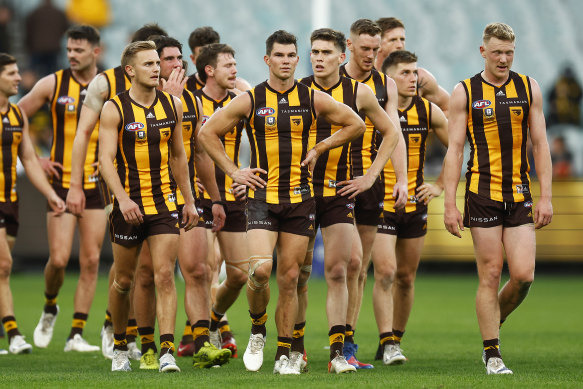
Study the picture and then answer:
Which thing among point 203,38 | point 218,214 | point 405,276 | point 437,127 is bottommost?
point 405,276

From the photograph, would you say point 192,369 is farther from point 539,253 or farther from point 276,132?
point 539,253

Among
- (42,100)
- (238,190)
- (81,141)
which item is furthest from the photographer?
(42,100)

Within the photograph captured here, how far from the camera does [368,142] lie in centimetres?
920

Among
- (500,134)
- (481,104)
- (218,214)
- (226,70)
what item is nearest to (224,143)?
(226,70)

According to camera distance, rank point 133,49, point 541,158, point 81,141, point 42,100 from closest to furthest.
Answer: point 541,158 → point 133,49 → point 81,141 → point 42,100

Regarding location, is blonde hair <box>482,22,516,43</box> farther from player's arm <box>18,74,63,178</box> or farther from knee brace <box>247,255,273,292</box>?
player's arm <box>18,74,63,178</box>

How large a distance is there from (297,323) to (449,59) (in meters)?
15.5

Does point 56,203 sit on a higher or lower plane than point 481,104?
lower

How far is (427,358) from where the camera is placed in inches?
372

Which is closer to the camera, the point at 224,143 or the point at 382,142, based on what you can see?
the point at 382,142

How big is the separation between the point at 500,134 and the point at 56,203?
14.3 feet

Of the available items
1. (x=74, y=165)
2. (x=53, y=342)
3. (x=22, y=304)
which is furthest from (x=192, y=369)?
(x=22, y=304)

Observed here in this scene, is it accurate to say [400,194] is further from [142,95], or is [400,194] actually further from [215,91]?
[142,95]

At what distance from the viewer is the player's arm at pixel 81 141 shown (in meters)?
8.65
